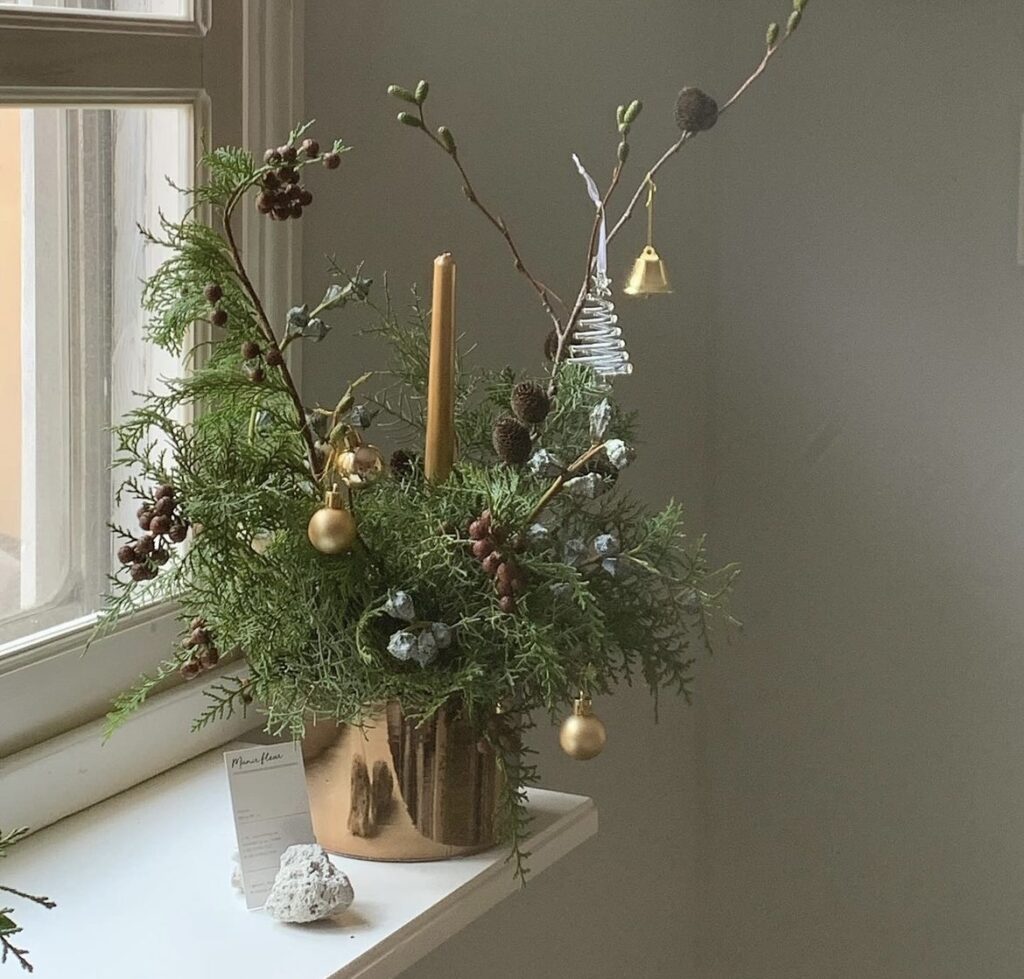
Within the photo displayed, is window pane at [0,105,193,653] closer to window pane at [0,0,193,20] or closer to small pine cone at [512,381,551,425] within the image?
window pane at [0,0,193,20]

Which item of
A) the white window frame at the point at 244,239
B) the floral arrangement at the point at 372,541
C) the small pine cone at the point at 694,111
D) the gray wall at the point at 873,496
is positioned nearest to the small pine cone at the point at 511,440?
the floral arrangement at the point at 372,541

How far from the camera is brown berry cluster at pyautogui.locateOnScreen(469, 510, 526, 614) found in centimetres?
84

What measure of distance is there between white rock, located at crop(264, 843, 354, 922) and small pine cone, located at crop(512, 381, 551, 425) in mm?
297

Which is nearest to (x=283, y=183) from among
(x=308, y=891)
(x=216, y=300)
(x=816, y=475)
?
(x=216, y=300)

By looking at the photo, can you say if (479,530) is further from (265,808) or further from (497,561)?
(265,808)

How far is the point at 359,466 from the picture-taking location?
915 mm

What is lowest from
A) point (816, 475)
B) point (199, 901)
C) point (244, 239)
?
point (199, 901)

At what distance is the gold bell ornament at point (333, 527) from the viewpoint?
2.81ft

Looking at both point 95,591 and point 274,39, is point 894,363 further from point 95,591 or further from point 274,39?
point 95,591

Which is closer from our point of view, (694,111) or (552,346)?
(694,111)

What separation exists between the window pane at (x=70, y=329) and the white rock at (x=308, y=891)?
0.30m

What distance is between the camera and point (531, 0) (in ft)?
4.81

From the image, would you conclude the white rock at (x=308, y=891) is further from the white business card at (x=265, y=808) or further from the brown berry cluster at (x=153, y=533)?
the brown berry cluster at (x=153, y=533)

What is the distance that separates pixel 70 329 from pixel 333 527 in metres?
0.37
